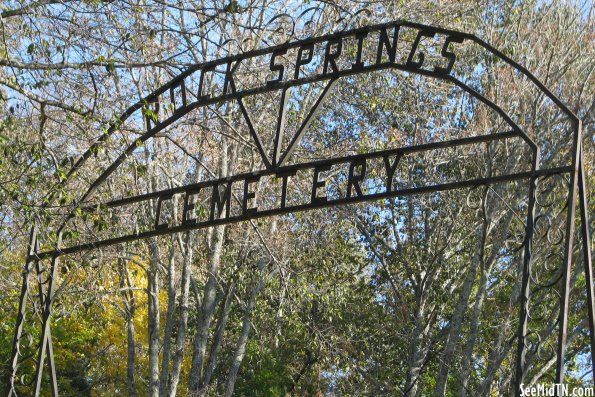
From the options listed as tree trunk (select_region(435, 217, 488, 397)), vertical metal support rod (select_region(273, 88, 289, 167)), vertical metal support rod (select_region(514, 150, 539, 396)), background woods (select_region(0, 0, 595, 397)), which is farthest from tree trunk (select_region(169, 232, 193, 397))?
vertical metal support rod (select_region(514, 150, 539, 396))

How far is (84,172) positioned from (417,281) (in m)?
9.13

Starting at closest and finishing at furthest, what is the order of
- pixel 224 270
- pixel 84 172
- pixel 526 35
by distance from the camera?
pixel 84 172, pixel 526 35, pixel 224 270

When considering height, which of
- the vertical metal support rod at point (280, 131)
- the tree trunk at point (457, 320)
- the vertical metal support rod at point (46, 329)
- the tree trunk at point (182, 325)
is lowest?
the vertical metal support rod at point (46, 329)

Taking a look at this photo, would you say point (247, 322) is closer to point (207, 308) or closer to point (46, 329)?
point (207, 308)

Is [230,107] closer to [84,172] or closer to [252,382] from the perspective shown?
[84,172]

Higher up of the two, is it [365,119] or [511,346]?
[365,119]

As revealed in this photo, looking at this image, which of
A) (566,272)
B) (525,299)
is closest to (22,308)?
(525,299)

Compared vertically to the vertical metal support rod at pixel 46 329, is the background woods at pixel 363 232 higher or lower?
higher

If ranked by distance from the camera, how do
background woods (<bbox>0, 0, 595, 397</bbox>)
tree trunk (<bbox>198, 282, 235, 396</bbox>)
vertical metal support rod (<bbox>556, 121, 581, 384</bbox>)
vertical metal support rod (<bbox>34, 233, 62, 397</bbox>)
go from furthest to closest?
tree trunk (<bbox>198, 282, 235, 396</bbox>), background woods (<bbox>0, 0, 595, 397</bbox>), vertical metal support rod (<bbox>34, 233, 62, 397</bbox>), vertical metal support rod (<bbox>556, 121, 581, 384</bbox>)

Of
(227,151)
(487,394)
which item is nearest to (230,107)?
(227,151)

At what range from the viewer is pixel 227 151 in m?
16.2

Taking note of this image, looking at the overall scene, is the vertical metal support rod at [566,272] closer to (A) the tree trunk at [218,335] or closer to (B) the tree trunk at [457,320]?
(B) the tree trunk at [457,320]

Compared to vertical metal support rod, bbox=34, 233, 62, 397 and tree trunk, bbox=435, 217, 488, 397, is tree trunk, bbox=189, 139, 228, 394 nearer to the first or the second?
tree trunk, bbox=435, 217, 488, 397

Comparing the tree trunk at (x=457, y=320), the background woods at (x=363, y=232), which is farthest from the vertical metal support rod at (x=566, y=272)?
the tree trunk at (x=457, y=320)
